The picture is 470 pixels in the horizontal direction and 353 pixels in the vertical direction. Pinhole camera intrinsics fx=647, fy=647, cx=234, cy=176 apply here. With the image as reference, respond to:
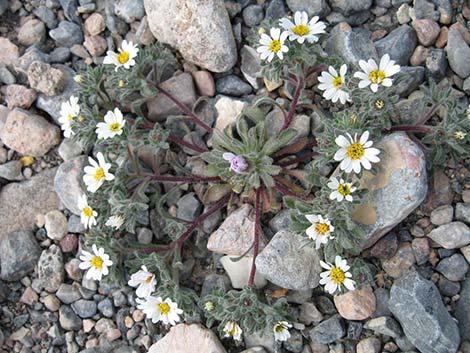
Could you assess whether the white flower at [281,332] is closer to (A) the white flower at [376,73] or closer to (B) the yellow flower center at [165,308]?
(B) the yellow flower center at [165,308]

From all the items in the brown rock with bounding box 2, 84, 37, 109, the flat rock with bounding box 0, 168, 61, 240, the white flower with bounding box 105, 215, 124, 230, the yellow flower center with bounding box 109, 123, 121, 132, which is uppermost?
the yellow flower center with bounding box 109, 123, 121, 132

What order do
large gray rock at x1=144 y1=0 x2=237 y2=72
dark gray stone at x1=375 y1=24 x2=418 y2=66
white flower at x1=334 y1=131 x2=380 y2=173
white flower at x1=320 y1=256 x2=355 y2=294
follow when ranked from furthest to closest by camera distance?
large gray rock at x1=144 y1=0 x2=237 y2=72, dark gray stone at x1=375 y1=24 x2=418 y2=66, white flower at x1=320 y1=256 x2=355 y2=294, white flower at x1=334 y1=131 x2=380 y2=173

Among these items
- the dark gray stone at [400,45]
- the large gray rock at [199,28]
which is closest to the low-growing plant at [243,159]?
the large gray rock at [199,28]

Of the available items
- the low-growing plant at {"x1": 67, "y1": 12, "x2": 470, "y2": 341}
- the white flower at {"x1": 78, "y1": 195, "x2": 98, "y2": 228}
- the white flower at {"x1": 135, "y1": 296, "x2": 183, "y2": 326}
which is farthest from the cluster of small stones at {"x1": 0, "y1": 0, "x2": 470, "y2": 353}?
the white flower at {"x1": 78, "y1": 195, "x2": 98, "y2": 228}

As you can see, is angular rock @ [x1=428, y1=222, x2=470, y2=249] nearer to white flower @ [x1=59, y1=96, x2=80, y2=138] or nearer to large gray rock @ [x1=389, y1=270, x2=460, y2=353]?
large gray rock @ [x1=389, y1=270, x2=460, y2=353]

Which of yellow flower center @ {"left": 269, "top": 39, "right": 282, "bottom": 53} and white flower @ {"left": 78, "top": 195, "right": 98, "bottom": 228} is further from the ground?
yellow flower center @ {"left": 269, "top": 39, "right": 282, "bottom": 53}

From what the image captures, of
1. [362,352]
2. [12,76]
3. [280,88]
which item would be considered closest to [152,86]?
[280,88]
